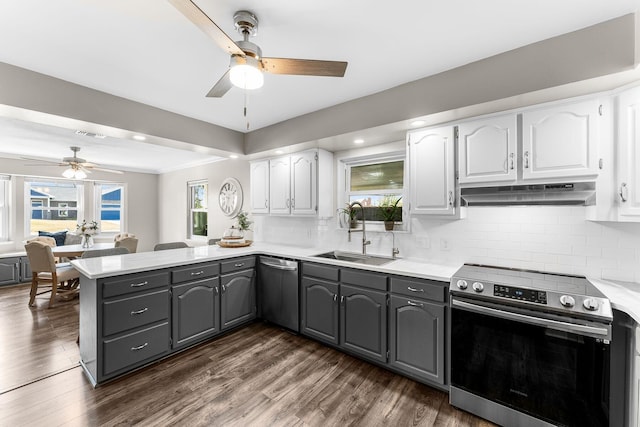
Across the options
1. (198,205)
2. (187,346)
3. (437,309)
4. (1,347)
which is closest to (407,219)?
(437,309)

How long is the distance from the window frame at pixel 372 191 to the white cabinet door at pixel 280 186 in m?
0.68

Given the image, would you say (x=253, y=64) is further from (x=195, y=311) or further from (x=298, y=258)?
(x=195, y=311)

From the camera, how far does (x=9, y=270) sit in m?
4.96

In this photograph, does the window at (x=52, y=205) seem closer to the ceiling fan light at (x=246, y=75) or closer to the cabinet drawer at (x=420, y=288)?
the ceiling fan light at (x=246, y=75)

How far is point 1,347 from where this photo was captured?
9.12 feet

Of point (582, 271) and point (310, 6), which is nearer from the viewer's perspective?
point (310, 6)

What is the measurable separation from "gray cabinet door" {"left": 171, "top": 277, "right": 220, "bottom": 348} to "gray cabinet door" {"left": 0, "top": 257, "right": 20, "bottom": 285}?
16.0 feet

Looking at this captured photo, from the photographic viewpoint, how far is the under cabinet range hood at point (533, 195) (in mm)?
1802

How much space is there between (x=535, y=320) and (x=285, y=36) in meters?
2.38

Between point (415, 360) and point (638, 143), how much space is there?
205cm

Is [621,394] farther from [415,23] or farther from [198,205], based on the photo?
[198,205]

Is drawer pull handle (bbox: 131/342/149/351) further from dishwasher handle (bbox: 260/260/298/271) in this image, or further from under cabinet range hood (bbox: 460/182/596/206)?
under cabinet range hood (bbox: 460/182/596/206)

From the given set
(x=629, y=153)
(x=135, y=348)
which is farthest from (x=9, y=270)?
(x=629, y=153)

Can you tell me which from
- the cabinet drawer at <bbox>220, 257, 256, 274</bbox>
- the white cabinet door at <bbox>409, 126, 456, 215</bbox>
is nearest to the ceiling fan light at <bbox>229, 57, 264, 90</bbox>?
the white cabinet door at <bbox>409, 126, 456, 215</bbox>
